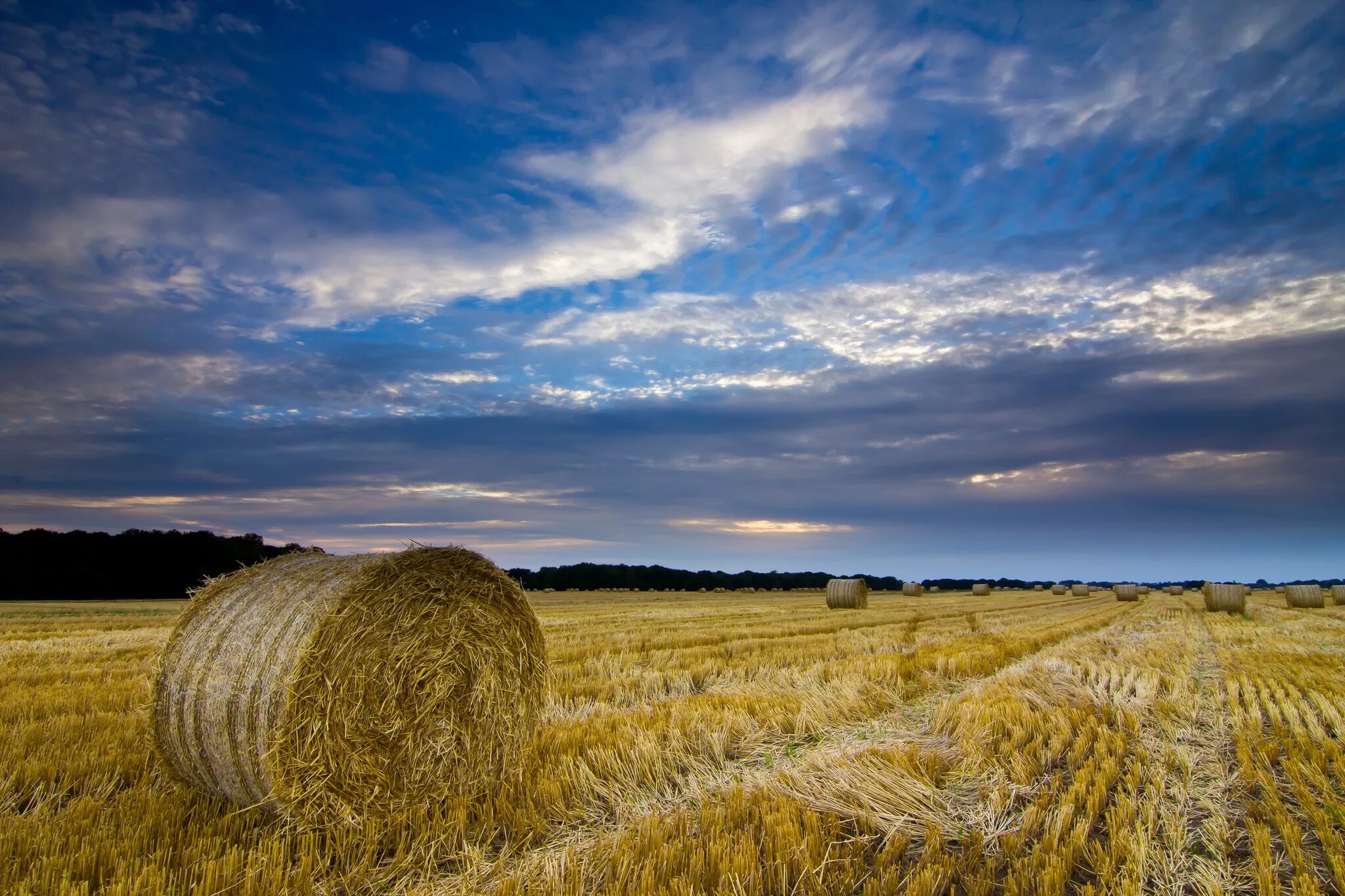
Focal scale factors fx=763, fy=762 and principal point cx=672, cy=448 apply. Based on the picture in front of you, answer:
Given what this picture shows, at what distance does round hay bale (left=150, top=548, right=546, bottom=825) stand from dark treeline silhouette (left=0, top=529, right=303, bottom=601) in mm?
47930

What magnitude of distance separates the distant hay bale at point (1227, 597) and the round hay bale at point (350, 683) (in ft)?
103

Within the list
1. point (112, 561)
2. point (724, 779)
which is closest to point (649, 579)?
point (112, 561)

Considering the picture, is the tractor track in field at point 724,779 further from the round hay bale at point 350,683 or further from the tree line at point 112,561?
the tree line at point 112,561

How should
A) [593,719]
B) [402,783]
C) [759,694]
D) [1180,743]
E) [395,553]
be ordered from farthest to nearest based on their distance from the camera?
[759,694]
[593,719]
[1180,743]
[395,553]
[402,783]

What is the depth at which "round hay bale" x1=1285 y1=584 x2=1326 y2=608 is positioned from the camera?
3341 centimetres

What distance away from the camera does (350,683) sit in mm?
4992

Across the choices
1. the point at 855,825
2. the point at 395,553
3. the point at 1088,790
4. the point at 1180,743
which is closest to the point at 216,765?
the point at 395,553

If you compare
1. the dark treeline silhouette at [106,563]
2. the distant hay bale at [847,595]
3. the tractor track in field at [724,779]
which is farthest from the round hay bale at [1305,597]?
the dark treeline silhouette at [106,563]

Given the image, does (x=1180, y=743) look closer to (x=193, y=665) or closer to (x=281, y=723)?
(x=281, y=723)

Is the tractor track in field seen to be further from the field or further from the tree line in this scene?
the tree line

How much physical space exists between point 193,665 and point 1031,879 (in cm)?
517

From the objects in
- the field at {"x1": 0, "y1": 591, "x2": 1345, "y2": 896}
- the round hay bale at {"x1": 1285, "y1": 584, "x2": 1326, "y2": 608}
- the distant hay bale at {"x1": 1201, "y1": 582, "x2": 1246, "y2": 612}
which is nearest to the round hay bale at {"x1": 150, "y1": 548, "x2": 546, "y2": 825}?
the field at {"x1": 0, "y1": 591, "x2": 1345, "y2": 896}

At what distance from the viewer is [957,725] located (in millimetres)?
6234

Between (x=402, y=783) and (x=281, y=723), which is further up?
(x=281, y=723)
